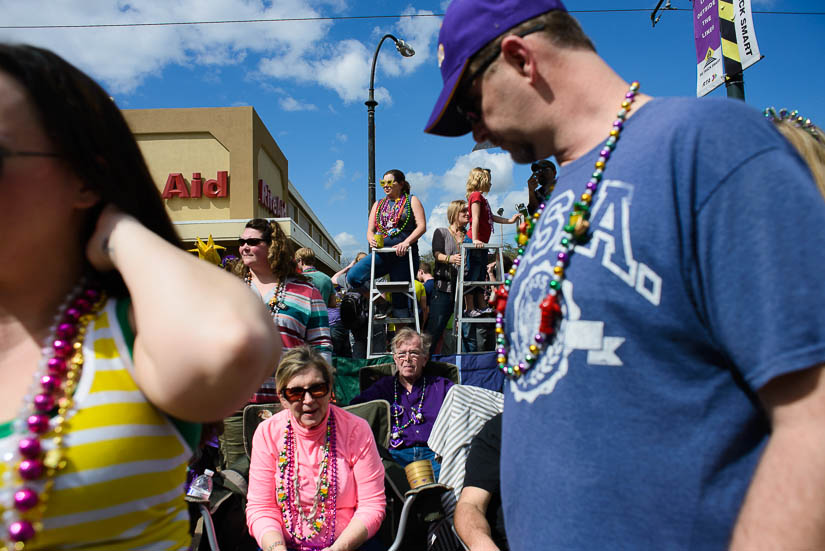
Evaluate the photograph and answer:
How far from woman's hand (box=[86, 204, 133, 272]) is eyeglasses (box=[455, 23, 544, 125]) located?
2.39ft

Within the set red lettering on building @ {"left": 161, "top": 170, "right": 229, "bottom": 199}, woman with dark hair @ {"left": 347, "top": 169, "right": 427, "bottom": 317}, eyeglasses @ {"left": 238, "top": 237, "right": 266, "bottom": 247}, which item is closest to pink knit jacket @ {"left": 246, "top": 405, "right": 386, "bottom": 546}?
eyeglasses @ {"left": 238, "top": 237, "right": 266, "bottom": 247}

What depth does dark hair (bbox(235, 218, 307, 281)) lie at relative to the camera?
399cm

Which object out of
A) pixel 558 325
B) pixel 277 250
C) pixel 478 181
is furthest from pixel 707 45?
pixel 558 325

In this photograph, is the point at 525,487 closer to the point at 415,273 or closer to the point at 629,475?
the point at 629,475

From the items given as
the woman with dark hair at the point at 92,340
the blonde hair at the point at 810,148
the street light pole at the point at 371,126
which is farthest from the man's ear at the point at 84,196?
the street light pole at the point at 371,126

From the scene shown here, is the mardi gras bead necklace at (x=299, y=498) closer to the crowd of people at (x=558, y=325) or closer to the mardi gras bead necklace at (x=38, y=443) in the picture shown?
the crowd of people at (x=558, y=325)

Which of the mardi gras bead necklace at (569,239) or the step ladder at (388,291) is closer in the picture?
the mardi gras bead necklace at (569,239)

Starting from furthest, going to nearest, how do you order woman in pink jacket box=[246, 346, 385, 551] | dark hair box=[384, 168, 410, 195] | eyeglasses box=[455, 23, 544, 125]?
dark hair box=[384, 168, 410, 195] → woman in pink jacket box=[246, 346, 385, 551] → eyeglasses box=[455, 23, 544, 125]

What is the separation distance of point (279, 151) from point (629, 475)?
25536 millimetres

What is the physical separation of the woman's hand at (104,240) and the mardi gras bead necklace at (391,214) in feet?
16.7

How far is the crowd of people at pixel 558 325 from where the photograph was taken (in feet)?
2.45

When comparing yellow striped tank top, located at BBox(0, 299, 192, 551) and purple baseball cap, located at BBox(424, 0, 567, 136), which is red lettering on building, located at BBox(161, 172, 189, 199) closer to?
purple baseball cap, located at BBox(424, 0, 567, 136)

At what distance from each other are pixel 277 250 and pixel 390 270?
237 centimetres

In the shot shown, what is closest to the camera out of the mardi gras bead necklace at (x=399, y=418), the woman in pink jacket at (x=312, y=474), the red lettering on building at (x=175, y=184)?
the woman in pink jacket at (x=312, y=474)
